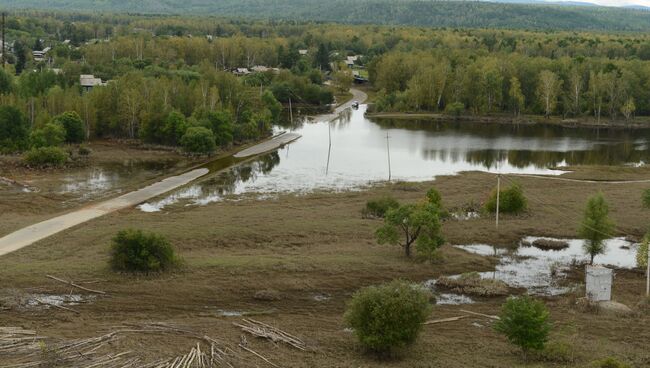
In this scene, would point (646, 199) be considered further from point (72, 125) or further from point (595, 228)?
point (72, 125)

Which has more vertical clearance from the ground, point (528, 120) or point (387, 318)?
point (387, 318)

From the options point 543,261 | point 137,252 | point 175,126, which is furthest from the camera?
point 175,126

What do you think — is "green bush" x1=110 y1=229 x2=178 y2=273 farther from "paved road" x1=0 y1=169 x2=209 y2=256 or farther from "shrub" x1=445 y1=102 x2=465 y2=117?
"shrub" x1=445 y1=102 x2=465 y2=117

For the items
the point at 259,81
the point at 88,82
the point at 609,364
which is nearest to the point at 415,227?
the point at 609,364

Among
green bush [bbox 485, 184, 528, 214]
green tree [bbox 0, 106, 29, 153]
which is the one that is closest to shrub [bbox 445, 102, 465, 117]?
green bush [bbox 485, 184, 528, 214]

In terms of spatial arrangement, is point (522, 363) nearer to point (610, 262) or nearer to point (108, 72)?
point (610, 262)

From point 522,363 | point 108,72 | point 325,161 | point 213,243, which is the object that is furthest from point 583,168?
point 108,72
